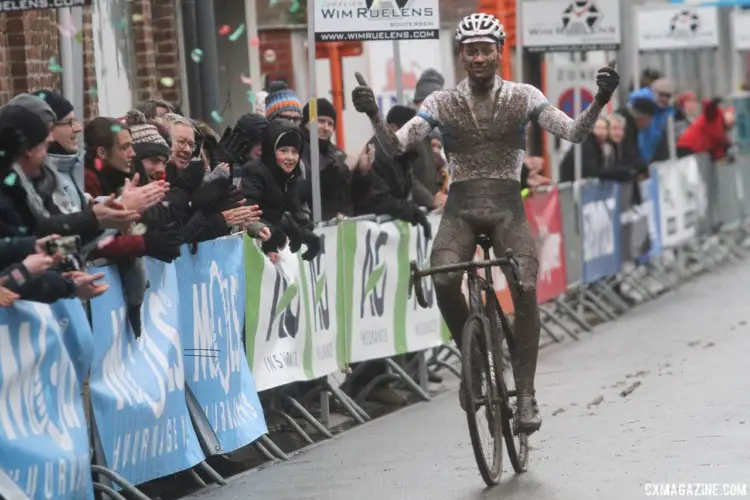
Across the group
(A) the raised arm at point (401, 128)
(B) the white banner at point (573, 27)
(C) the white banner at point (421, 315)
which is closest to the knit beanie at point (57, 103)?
(A) the raised arm at point (401, 128)

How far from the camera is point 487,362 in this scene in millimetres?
9914

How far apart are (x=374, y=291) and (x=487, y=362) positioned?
422 centimetres

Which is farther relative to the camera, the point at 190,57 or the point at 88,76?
the point at 190,57

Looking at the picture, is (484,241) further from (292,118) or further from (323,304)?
(292,118)

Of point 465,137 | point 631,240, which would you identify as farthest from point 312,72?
point 631,240

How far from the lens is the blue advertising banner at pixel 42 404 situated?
8.59m

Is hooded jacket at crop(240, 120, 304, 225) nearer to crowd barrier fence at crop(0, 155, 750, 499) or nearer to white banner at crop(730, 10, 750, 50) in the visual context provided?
crowd barrier fence at crop(0, 155, 750, 499)

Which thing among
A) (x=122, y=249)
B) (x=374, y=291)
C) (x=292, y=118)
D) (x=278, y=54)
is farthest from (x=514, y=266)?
(x=278, y=54)

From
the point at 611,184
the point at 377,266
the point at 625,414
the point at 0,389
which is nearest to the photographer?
the point at 0,389

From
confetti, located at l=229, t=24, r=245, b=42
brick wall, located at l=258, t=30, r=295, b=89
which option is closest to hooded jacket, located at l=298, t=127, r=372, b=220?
confetti, located at l=229, t=24, r=245, b=42

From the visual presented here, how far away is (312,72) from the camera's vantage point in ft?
46.6

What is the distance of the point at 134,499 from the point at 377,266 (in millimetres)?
4339

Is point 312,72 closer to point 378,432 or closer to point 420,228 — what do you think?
point 420,228

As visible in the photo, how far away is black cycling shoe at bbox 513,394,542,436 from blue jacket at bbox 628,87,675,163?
41.8ft
